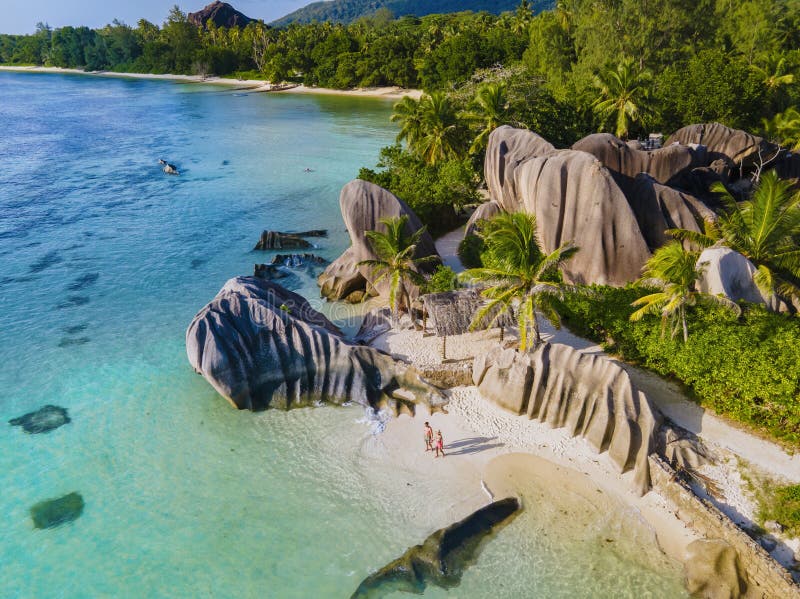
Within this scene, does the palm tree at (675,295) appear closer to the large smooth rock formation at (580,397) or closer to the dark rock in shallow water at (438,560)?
the large smooth rock formation at (580,397)

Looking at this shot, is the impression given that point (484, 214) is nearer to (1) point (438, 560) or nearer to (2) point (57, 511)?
(1) point (438, 560)

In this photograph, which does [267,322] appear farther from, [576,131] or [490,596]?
[576,131]

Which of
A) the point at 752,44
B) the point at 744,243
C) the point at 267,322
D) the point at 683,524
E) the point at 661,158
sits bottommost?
the point at 683,524

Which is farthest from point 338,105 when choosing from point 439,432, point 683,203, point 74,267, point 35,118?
point 439,432

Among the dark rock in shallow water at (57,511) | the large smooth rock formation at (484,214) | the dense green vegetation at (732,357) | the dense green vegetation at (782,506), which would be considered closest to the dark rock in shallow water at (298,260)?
the large smooth rock formation at (484,214)

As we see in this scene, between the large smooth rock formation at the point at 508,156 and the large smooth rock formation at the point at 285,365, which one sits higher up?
the large smooth rock formation at the point at 508,156

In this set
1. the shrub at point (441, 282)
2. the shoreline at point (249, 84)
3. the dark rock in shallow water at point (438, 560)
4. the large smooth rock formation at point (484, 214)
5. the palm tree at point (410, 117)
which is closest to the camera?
the dark rock in shallow water at point (438, 560)

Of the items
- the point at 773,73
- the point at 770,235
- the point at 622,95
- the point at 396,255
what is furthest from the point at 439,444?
the point at 773,73
